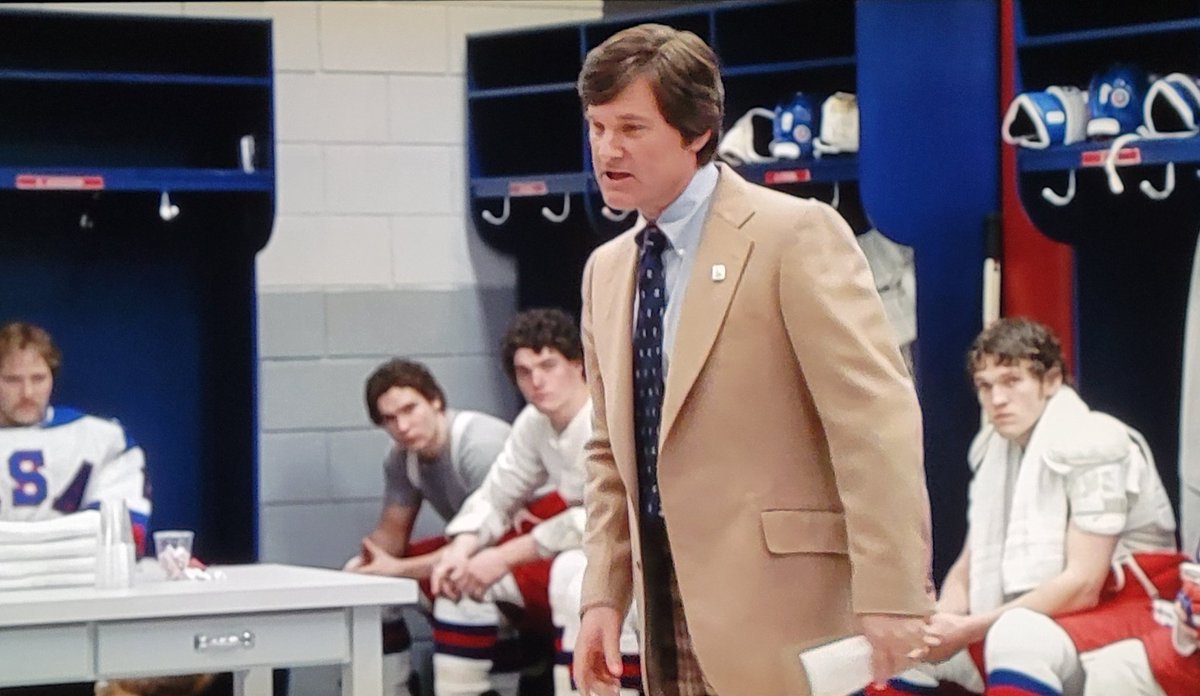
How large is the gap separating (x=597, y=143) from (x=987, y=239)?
9.44 ft

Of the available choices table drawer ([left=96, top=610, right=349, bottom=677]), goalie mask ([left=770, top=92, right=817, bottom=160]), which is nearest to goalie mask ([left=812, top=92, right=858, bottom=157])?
goalie mask ([left=770, top=92, right=817, bottom=160])

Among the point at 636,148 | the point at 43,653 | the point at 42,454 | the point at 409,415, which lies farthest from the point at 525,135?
the point at 636,148

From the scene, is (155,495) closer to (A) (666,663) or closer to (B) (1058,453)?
(B) (1058,453)

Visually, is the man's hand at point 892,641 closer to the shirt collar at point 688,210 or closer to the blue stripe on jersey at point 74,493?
the shirt collar at point 688,210

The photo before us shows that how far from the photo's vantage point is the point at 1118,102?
4.02m

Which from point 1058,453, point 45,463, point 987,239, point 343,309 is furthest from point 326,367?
point 1058,453

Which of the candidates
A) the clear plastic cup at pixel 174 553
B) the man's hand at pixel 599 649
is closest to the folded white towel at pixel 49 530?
the clear plastic cup at pixel 174 553

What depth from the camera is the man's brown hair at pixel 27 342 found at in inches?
177

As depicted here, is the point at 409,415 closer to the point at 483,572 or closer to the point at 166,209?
the point at 483,572

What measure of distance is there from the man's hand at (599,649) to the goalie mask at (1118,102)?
8.05 ft

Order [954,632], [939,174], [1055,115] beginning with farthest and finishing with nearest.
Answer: [939,174] → [1055,115] → [954,632]

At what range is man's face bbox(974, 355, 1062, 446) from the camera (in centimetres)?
394

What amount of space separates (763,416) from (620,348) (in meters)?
0.19

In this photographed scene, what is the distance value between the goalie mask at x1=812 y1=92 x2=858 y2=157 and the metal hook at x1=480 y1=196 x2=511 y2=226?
3.91 ft
